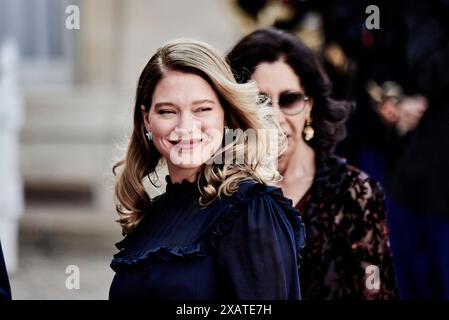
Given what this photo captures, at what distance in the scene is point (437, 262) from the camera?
4301 mm

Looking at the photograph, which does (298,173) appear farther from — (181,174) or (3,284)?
(3,284)

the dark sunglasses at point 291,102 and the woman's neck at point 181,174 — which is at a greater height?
the dark sunglasses at point 291,102

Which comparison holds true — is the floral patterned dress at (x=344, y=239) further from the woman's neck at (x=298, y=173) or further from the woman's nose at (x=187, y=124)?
the woman's nose at (x=187, y=124)

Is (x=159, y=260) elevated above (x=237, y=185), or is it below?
below

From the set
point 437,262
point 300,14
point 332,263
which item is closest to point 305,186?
point 332,263

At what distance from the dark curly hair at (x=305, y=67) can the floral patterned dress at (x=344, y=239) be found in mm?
91

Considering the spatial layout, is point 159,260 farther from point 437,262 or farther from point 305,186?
point 437,262

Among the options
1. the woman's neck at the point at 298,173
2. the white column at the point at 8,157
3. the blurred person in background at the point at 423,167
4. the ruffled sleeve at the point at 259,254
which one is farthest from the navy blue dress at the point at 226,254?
the white column at the point at 8,157

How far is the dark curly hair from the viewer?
262cm

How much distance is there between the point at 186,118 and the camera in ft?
6.80

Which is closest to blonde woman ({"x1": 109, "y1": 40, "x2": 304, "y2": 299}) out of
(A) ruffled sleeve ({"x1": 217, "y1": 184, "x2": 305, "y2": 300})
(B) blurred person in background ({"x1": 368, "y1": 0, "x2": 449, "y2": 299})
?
(A) ruffled sleeve ({"x1": 217, "y1": 184, "x2": 305, "y2": 300})

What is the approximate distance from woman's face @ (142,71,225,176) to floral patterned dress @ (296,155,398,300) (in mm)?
644

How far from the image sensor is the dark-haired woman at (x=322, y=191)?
265 centimetres
